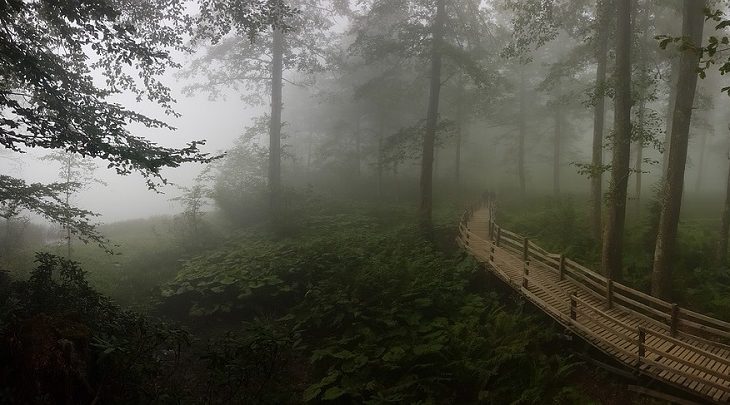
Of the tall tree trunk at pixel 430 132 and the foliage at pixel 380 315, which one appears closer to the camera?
the foliage at pixel 380 315

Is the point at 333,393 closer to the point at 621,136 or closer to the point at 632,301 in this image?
the point at 632,301

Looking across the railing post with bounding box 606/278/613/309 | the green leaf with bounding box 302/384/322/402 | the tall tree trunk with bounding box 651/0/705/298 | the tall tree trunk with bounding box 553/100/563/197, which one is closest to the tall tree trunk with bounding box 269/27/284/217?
the green leaf with bounding box 302/384/322/402

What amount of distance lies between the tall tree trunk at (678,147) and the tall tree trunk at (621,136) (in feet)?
3.15

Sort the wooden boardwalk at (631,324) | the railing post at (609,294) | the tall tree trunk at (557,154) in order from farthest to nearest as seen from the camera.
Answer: the tall tree trunk at (557,154) < the railing post at (609,294) < the wooden boardwalk at (631,324)

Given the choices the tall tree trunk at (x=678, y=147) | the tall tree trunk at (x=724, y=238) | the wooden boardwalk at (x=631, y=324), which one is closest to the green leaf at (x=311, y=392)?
the wooden boardwalk at (x=631, y=324)

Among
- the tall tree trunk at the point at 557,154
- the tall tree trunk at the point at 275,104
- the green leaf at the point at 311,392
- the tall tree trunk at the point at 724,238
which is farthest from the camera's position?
the tall tree trunk at the point at 557,154

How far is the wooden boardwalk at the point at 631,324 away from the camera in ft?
24.5

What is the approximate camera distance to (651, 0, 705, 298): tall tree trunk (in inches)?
388

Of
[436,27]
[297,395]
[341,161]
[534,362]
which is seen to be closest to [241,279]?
[297,395]

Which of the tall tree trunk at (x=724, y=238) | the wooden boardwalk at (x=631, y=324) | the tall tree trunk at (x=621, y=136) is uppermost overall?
the tall tree trunk at (x=621, y=136)

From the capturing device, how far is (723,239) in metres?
12.7

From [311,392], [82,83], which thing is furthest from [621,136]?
[82,83]

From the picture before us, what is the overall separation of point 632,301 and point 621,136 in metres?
4.58

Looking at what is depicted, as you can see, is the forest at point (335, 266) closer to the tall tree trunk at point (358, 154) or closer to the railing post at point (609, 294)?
the railing post at point (609, 294)
